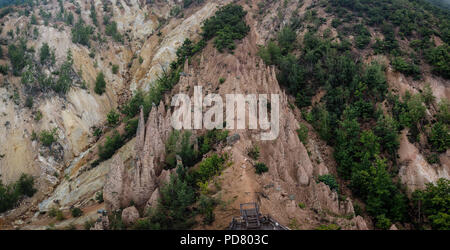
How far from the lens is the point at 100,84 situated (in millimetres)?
47906

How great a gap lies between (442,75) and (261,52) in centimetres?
2364

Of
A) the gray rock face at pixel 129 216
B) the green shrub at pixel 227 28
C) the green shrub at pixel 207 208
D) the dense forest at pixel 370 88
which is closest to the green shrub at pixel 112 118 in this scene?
the green shrub at pixel 227 28

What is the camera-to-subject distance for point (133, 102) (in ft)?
142

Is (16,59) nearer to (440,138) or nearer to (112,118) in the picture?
(112,118)

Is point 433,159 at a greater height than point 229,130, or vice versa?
point 229,130

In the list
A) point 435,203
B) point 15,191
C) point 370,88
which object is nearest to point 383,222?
point 435,203

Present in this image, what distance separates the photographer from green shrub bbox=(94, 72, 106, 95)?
4766 centimetres

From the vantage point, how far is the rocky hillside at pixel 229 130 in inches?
1054

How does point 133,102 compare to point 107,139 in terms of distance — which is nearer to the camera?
point 107,139

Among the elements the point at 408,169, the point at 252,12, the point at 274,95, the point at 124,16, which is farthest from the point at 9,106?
the point at 408,169

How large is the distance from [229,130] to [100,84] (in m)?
27.4

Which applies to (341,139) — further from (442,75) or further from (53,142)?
(53,142)

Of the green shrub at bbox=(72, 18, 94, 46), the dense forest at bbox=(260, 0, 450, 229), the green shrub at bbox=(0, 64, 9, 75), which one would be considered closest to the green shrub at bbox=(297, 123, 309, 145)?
the dense forest at bbox=(260, 0, 450, 229)

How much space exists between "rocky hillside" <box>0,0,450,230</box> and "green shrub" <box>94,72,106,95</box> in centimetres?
32
